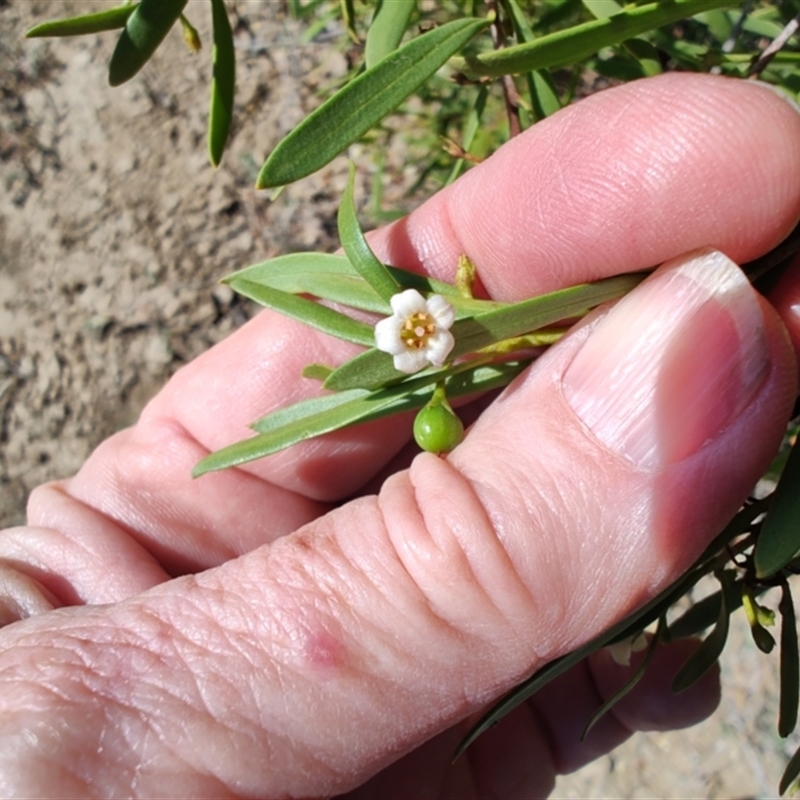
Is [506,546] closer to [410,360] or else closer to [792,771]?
[410,360]

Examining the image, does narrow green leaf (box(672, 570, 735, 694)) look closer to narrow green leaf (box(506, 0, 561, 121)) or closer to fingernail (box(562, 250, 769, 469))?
fingernail (box(562, 250, 769, 469))

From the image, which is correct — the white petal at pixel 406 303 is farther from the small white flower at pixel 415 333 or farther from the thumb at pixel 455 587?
the thumb at pixel 455 587

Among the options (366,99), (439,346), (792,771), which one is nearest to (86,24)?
(366,99)

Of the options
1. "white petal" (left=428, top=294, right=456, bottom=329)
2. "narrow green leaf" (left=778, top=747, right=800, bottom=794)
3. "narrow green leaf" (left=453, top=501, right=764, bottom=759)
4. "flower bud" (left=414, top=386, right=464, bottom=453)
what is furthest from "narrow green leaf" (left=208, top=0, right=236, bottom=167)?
"narrow green leaf" (left=778, top=747, right=800, bottom=794)

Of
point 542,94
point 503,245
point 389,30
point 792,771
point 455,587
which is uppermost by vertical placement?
point 389,30

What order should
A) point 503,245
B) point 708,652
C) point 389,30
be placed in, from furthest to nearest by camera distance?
point 503,245, point 708,652, point 389,30

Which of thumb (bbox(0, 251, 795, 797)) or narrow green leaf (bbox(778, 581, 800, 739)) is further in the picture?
narrow green leaf (bbox(778, 581, 800, 739))

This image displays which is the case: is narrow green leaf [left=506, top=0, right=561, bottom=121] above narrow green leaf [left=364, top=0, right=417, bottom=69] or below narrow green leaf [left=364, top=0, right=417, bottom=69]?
below

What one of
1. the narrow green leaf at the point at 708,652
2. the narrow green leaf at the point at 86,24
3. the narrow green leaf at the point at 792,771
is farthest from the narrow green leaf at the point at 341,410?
the narrow green leaf at the point at 792,771
